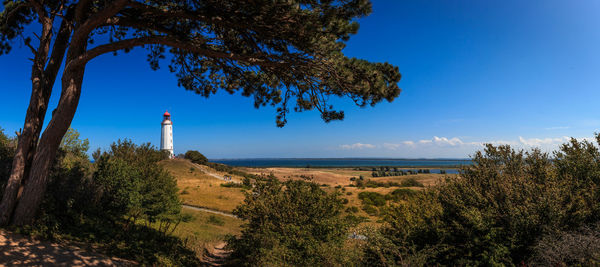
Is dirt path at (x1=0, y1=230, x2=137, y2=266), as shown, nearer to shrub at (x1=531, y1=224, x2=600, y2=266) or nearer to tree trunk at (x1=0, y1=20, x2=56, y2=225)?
tree trunk at (x1=0, y1=20, x2=56, y2=225)

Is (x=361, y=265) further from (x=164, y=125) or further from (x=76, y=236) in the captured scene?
(x=164, y=125)

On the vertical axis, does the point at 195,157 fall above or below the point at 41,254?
above

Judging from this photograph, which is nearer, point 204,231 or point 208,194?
point 204,231

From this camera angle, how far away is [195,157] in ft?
279

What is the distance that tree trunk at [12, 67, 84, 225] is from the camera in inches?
289

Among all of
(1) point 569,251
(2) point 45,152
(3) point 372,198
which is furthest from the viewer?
(3) point 372,198

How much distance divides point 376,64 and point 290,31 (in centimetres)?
273

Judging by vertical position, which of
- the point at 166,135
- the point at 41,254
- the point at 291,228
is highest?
the point at 166,135

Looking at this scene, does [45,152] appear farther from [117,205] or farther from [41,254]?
[117,205]

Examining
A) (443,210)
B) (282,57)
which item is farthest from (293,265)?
(282,57)

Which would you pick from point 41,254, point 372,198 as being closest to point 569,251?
point 41,254

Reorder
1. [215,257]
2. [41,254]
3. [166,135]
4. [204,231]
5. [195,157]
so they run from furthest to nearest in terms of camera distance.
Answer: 1. [195,157]
2. [166,135]
3. [204,231]
4. [215,257]
5. [41,254]

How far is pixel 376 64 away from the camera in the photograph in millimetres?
7500

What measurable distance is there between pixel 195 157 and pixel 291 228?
83.0m
